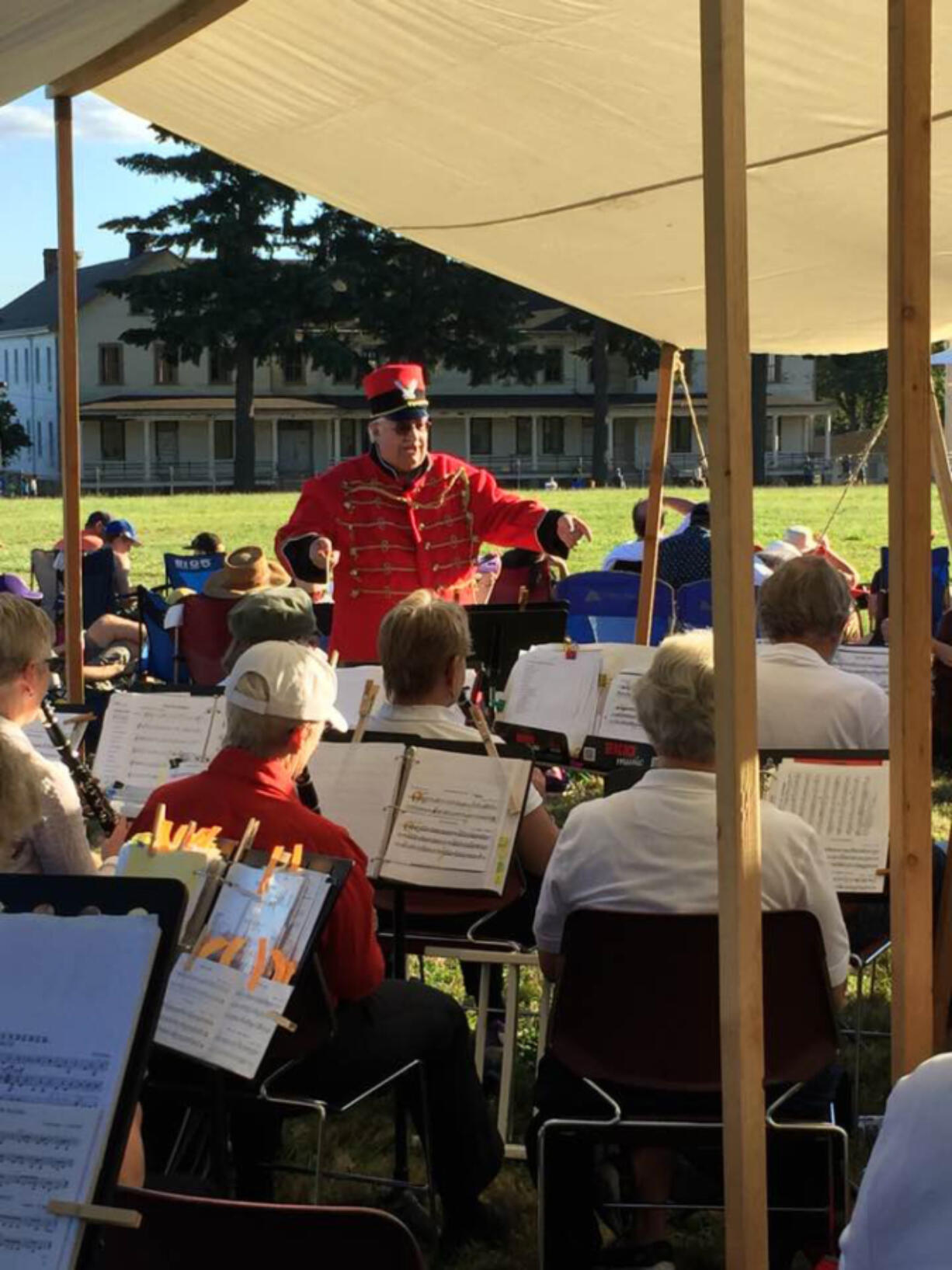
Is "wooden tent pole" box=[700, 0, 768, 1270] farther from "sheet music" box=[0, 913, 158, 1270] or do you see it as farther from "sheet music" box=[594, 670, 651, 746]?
"sheet music" box=[594, 670, 651, 746]

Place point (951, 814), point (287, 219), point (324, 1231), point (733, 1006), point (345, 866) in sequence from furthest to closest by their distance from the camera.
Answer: point (287, 219)
point (951, 814)
point (345, 866)
point (733, 1006)
point (324, 1231)

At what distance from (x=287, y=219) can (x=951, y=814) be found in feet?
135

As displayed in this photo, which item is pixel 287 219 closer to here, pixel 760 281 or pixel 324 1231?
pixel 760 281

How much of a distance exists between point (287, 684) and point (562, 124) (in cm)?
229

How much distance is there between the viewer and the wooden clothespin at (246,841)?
10.2 ft

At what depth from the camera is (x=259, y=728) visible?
3723 millimetres

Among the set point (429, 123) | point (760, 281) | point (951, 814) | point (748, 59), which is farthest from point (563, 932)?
point (951, 814)

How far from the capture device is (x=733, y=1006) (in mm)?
2691

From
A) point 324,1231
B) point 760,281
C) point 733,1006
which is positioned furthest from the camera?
point 760,281

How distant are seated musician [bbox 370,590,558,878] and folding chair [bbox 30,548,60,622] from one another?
25.9ft

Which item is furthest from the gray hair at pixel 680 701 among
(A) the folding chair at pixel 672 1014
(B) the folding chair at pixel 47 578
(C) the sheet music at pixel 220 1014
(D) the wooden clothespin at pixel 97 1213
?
→ (B) the folding chair at pixel 47 578

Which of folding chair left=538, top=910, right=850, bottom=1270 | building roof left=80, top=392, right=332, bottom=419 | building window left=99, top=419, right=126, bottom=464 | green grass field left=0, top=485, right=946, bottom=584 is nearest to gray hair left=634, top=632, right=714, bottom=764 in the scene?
folding chair left=538, top=910, right=850, bottom=1270

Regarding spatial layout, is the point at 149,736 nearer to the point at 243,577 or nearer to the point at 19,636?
the point at 19,636

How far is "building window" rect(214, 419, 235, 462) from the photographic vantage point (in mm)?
67000
